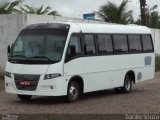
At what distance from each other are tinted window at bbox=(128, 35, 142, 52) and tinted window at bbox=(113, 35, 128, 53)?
0.35 metres

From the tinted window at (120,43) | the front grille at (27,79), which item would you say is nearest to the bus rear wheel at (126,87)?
the tinted window at (120,43)

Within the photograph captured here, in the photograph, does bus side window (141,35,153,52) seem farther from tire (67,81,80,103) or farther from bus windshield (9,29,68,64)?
bus windshield (9,29,68,64)

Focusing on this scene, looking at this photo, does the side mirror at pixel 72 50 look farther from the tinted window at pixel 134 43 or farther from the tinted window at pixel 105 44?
the tinted window at pixel 134 43

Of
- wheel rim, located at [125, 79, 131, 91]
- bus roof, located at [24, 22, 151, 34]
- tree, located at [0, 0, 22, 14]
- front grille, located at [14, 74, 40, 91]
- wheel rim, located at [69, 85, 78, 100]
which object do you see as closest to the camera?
front grille, located at [14, 74, 40, 91]

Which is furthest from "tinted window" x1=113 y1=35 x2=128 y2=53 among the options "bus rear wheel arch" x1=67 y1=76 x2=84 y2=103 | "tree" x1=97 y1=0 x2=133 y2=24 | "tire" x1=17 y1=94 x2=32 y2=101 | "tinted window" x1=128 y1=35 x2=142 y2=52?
"tree" x1=97 y1=0 x2=133 y2=24

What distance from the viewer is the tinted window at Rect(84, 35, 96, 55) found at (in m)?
17.1

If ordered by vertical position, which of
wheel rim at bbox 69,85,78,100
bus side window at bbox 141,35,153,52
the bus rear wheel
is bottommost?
the bus rear wheel

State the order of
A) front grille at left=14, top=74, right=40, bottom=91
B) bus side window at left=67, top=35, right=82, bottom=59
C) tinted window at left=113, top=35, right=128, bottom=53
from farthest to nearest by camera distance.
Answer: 1. tinted window at left=113, top=35, right=128, bottom=53
2. bus side window at left=67, top=35, right=82, bottom=59
3. front grille at left=14, top=74, right=40, bottom=91

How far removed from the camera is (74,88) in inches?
643

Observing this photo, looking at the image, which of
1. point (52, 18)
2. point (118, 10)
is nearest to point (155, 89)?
point (52, 18)

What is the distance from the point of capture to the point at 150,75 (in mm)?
21453

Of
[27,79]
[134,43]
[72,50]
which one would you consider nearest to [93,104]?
[72,50]

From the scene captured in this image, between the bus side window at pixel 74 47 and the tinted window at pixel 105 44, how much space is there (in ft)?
4.54

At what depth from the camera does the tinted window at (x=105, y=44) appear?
17984 millimetres
